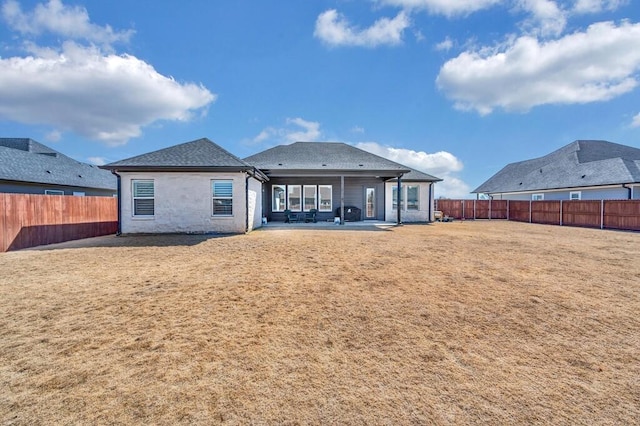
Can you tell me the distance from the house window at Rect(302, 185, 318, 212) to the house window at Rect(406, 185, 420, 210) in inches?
256

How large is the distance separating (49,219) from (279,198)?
10.9m

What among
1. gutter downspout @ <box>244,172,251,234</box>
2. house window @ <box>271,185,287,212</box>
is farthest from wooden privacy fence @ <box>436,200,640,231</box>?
gutter downspout @ <box>244,172,251,234</box>

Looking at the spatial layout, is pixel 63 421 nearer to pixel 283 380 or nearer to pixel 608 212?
pixel 283 380

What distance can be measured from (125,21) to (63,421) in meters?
13.1

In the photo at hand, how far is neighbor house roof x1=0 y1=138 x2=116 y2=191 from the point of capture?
54.1 ft

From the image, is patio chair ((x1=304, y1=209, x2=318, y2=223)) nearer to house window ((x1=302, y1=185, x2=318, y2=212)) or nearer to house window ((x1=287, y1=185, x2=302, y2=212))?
house window ((x1=302, y1=185, x2=318, y2=212))

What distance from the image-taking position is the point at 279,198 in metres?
18.7

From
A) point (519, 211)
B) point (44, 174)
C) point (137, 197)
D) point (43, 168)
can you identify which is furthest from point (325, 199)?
point (43, 168)

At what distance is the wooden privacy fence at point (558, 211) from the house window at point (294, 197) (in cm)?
1381

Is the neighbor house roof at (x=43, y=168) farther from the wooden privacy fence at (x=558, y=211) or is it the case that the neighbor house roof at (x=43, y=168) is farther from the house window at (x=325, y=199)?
the wooden privacy fence at (x=558, y=211)

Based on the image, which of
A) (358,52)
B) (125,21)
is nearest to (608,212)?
(358,52)

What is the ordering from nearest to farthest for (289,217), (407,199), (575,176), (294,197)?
(289,217) → (294,197) → (407,199) → (575,176)

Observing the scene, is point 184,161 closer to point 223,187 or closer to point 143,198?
point 223,187

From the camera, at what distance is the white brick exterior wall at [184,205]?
40.5ft
